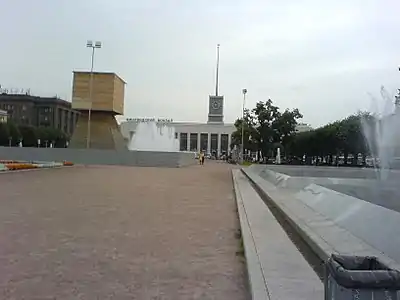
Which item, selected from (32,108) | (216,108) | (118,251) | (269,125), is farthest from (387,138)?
(32,108)

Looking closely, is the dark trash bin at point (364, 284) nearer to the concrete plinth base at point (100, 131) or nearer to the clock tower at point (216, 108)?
the concrete plinth base at point (100, 131)

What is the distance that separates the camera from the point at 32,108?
118m

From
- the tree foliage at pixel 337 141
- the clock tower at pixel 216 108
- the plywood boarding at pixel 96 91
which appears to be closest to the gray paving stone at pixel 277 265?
the tree foliage at pixel 337 141

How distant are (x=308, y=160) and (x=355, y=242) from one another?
244ft

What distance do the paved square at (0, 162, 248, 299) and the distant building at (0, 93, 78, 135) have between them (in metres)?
108

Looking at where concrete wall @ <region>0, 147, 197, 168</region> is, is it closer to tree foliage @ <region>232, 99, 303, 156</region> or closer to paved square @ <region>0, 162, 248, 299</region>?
tree foliage @ <region>232, 99, 303, 156</region>

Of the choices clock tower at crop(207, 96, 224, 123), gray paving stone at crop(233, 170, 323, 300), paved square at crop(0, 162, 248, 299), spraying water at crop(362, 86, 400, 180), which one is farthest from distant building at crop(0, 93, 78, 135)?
gray paving stone at crop(233, 170, 323, 300)

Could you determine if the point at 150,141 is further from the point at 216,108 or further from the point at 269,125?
the point at 216,108

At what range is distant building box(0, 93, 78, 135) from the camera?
116 meters

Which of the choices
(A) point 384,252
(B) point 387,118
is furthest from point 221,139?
(A) point 384,252

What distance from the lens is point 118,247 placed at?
7945mm

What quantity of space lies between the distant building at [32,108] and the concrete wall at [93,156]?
66230mm

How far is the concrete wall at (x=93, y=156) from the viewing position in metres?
50.3

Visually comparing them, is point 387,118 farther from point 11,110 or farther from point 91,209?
point 11,110
